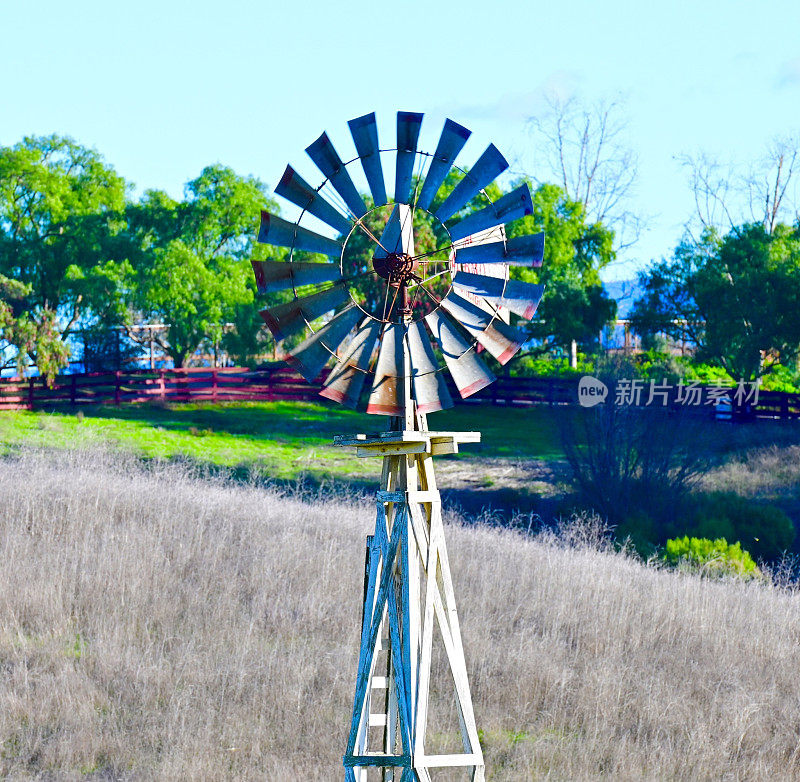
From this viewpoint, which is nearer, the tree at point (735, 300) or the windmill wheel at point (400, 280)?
the windmill wheel at point (400, 280)

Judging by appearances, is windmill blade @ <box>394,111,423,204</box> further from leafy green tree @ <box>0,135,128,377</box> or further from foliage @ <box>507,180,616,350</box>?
leafy green tree @ <box>0,135,128,377</box>

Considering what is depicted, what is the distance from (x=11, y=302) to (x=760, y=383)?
16.8 meters

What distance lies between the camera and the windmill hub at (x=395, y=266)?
4.12m

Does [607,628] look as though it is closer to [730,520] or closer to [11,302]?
[730,520]

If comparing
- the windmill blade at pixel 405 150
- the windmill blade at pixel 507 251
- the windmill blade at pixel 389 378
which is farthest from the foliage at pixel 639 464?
the windmill blade at pixel 389 378

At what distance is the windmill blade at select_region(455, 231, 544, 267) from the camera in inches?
166

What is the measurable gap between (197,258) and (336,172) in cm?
1856

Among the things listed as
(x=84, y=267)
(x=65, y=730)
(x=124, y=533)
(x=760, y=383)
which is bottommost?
(x=65, y=730)

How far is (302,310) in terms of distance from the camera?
4.24m

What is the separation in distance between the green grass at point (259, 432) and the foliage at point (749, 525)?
352cm

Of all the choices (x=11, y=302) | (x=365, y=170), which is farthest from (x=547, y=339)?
(x=365, y=170)

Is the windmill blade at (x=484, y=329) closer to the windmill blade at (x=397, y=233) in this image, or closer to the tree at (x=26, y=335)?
the windmill blade at (x=397, y=233)

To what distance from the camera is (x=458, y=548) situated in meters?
9.90

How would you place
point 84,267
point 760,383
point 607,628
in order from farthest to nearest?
point 84,267, point 760,383, point 607,628
